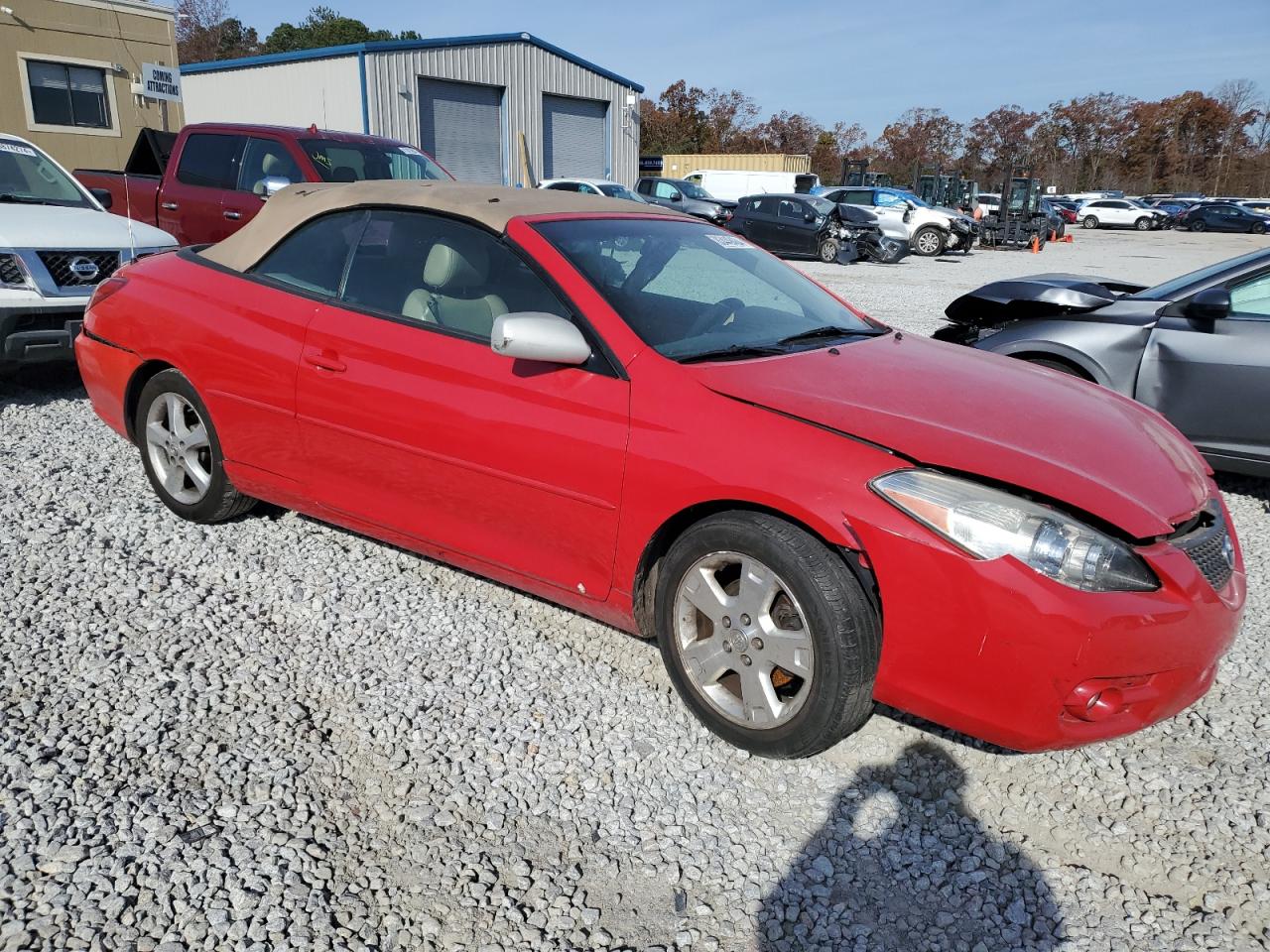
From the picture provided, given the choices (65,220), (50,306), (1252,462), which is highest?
(65,220)

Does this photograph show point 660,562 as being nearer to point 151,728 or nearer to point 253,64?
point 151,728

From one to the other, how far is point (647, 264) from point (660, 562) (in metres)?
1.16

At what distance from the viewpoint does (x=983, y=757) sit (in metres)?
2.91

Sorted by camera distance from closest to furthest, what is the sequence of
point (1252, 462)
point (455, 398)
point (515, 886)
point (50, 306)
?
1. point (515, 886)
2. point (455, 398)
3. point (1252, 462)
4. point (50, 306)

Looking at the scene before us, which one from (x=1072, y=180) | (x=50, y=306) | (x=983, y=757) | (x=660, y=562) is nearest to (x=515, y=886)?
(x=660, y=562)

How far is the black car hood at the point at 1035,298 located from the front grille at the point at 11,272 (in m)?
6.10

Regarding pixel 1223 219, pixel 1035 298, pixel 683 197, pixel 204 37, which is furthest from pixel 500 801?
pixel 204 37

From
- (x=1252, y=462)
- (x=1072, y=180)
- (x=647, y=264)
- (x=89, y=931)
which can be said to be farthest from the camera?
(x=1072, y=180)

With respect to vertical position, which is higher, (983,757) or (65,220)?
→ (65,220)

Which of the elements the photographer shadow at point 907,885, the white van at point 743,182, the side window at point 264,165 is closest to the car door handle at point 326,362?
the photographer shadow at point 907,885

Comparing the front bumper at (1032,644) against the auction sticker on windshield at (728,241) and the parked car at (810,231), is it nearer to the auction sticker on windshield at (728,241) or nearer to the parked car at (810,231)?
the auction sticker on windshield at (728,241)

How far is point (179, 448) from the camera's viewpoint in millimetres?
4258

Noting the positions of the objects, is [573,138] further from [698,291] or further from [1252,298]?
[698,291]

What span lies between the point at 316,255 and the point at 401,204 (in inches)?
17.6
